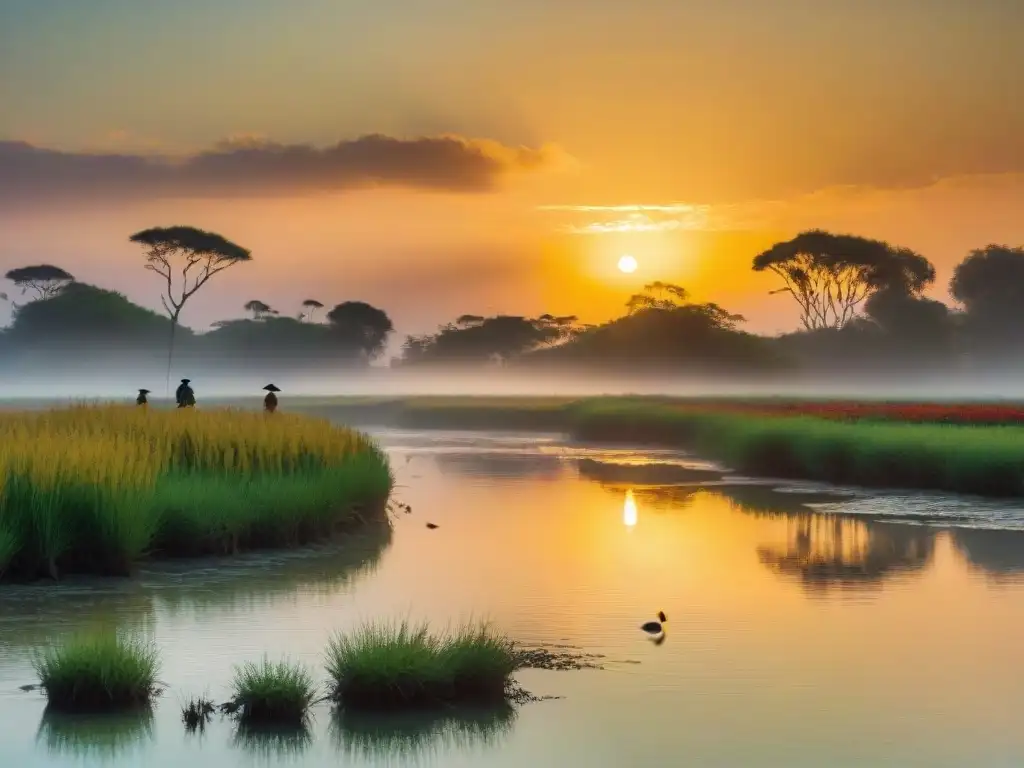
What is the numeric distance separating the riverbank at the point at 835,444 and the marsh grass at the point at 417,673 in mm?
22982

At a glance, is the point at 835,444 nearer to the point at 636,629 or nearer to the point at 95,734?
the point at 636,629

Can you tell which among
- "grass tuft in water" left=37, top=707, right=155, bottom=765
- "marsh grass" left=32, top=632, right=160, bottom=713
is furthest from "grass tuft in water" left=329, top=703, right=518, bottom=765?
"marsh grass" left=32, top=632, right=160, bottom=713

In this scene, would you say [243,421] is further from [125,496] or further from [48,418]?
[125,496]

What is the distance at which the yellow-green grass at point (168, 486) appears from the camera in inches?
765

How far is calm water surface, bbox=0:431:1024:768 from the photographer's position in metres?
11.4

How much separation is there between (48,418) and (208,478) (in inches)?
365

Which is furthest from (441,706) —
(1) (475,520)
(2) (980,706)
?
(1) (475,520)

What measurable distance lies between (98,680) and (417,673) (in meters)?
2.62

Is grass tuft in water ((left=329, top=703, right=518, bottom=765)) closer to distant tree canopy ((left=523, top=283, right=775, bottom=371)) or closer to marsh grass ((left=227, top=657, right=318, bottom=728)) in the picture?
marsh grass ((left=227, top=657, right=318, bottom=728))

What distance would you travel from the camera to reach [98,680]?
12.3 metres

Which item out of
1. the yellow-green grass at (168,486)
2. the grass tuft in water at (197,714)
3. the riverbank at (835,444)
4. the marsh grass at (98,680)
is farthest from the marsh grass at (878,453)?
the marsh grass at (98,680)

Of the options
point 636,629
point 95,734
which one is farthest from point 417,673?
point 636,629

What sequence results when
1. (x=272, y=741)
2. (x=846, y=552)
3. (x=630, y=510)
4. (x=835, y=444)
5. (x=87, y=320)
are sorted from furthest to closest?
(x=87, y=320) → (x=835, y=444) → (x=630, y=510) → (x=846, y=552) → (x=272, y=741)

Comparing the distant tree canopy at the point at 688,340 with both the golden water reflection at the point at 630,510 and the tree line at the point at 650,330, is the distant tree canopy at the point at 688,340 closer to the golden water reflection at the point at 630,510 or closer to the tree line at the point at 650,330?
the tree line at the point at 650,330
